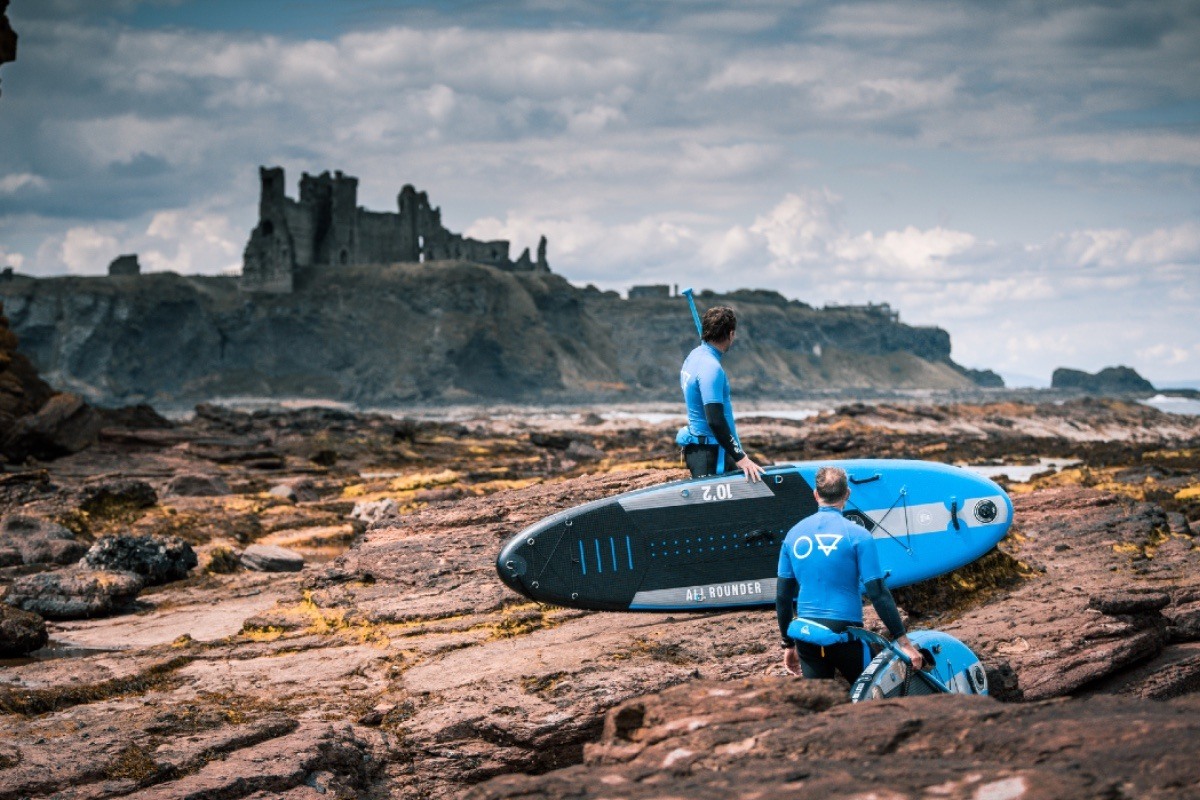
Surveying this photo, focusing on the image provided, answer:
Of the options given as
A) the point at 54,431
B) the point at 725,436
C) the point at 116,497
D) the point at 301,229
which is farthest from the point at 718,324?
the point at 301,229

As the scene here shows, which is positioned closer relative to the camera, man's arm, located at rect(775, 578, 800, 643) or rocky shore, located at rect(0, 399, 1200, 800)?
rocky shore, located at rect(0, 399, 1200, 800)

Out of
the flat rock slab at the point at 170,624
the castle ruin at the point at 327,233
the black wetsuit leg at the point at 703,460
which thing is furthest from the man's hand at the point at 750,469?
the castle ruin at the point at 327,233

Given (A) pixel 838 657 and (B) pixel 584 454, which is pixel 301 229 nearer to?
(B) pixel 584 454

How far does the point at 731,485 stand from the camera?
8.94 metres

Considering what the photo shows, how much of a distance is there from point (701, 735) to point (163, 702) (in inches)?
176

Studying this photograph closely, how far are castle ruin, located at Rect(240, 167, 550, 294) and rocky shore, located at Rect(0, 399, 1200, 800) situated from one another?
13005 cm

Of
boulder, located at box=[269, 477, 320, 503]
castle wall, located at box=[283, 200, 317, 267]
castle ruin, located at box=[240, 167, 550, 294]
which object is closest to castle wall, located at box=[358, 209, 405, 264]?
castle ruin, located at box=[240, 167, 550, 294]

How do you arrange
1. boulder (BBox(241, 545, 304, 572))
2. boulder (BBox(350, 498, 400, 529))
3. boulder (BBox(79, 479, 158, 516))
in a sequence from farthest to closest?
boulder (BBox(79, 479, 158, 516)) → boulder (BBox(350, 498, 400, 529)) → boulder (BBox(241, 545, 304, 572))

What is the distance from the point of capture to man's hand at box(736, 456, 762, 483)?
27.1ft

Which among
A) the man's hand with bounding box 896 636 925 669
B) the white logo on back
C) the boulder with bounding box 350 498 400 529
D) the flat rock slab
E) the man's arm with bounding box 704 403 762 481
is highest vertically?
the man's arm with bounding box 704 403 762 481

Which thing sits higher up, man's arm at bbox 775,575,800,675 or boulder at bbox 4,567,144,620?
man's arm at bbox 775,575,800,675

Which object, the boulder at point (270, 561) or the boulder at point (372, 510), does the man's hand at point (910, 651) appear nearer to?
the boulder at point (270, 561)

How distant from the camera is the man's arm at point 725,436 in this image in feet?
27.0

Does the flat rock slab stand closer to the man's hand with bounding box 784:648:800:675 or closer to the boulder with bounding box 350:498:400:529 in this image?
the boulder with bounding box 350:498:400:529
